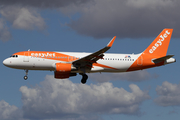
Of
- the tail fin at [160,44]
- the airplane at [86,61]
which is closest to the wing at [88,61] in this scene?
the airplane at [86,61]

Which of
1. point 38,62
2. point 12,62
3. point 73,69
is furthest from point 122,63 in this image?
point 12,62

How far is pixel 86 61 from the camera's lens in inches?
2400

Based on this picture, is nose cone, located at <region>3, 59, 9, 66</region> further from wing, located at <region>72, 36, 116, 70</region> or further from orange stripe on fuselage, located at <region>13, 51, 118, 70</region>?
wing, located at <region>72, 36, 116, 70</region>

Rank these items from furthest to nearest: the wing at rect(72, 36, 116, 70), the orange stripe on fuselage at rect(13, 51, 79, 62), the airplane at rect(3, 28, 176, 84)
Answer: the orange stripe on fuselage at rect(13, 51, 79, 62)
the airplane at rect(3, 28, 176, 84)
the wing at rect(72, 36, 116, 70)

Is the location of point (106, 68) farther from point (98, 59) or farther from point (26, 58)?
point (26, 58)

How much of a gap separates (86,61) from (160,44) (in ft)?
52.7

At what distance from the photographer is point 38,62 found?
60062 millimetres

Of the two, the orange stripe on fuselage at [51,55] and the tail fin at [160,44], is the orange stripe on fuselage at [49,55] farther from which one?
the tail fin at [160,44]

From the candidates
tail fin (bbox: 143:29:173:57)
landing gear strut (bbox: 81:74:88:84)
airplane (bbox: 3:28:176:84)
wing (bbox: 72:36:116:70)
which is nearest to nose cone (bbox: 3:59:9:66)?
airplane (bbox: 3:28:176:84)

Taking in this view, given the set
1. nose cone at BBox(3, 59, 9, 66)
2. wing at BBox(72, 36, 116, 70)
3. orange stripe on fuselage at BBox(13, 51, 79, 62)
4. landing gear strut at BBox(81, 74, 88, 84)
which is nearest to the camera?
wing at BBox(72, 36, 116, 70)

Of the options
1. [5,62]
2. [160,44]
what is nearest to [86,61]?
[5,62]

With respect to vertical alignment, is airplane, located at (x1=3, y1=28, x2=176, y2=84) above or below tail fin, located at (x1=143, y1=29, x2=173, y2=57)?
below

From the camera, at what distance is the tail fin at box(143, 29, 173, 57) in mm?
67375

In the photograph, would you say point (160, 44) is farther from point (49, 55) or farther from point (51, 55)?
point (49, 55)
